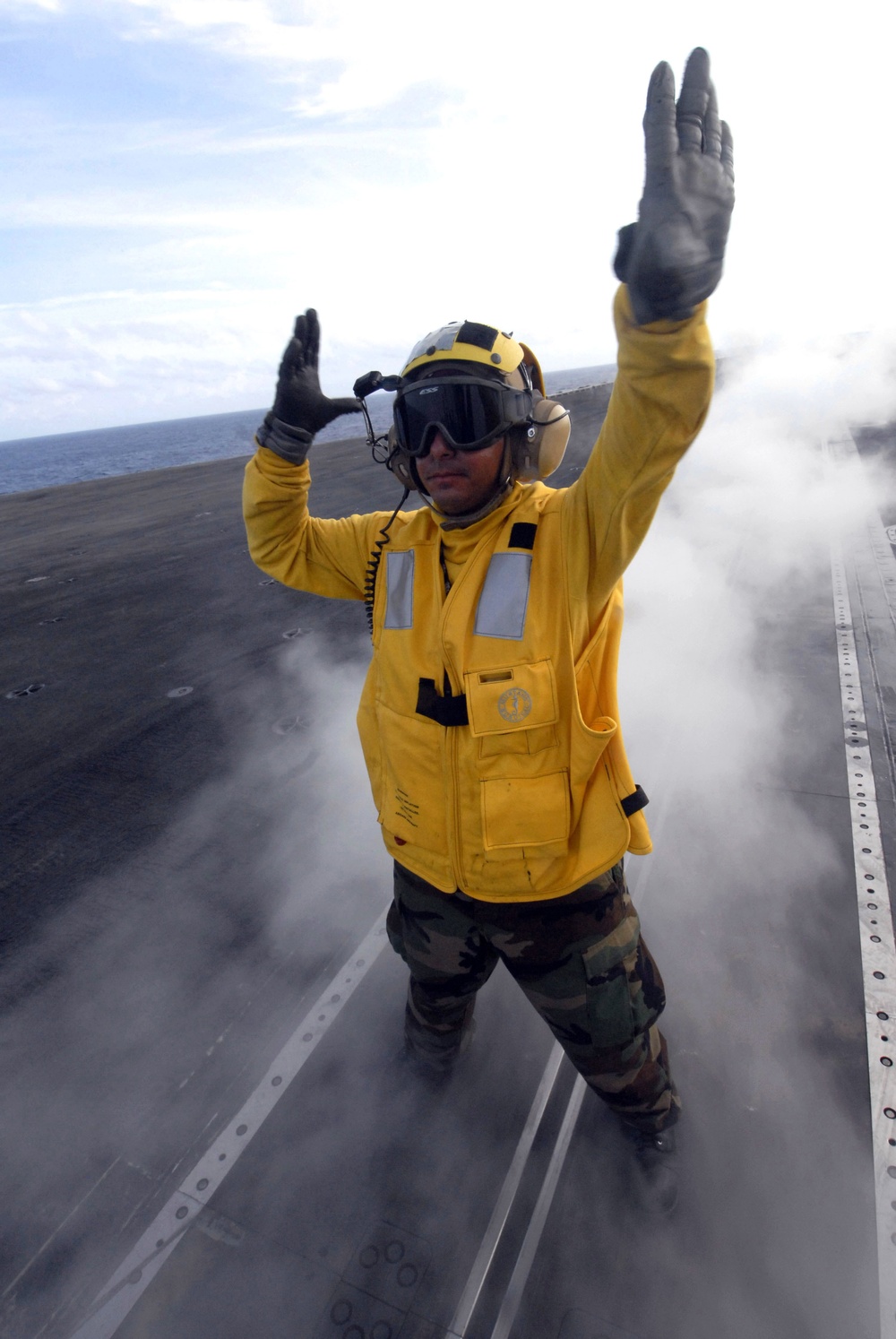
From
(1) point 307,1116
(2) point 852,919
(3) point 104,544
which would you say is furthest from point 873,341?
(1) point 307,1116

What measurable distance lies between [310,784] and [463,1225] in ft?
7.36

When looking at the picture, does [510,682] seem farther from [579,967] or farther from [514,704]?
[579,967]

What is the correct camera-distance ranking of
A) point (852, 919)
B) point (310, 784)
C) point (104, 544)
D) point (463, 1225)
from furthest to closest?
point (104, 544), point (310, 784), point (852, 919), point (463, 1225)

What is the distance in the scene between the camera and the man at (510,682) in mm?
1506

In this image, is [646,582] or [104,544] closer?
[646,582]

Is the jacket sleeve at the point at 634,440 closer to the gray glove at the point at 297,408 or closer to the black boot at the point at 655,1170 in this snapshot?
the gray glove at the point at 297,408

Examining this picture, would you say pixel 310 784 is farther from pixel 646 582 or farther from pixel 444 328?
pixel 646 582

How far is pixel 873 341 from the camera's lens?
913 inches

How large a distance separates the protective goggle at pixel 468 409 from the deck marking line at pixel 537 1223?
1.94 meters

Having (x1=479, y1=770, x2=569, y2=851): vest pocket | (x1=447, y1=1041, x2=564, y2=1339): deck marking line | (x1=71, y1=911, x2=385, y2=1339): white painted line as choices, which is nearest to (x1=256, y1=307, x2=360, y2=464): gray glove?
(x1=479, y1=770, x2=569, y2=851): vest pocket

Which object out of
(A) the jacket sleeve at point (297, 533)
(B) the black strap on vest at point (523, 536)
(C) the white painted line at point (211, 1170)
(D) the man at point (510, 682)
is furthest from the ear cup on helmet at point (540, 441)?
(C) the white painted line at point (211, 1170)

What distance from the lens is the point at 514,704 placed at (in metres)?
1.51

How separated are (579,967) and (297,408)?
1670mm

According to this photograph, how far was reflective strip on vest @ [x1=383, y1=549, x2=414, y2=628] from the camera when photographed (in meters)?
1.72
